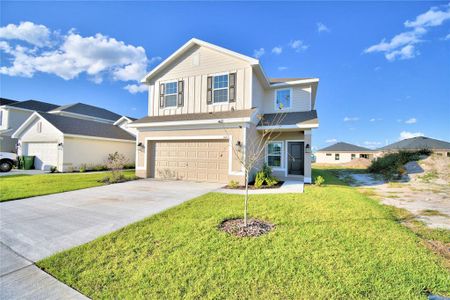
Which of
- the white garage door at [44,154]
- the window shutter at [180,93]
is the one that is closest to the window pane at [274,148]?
the window shutter at [180,93]

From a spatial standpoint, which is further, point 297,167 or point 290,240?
point 297,167

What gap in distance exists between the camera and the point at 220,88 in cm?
1164

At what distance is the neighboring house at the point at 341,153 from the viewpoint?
120ft

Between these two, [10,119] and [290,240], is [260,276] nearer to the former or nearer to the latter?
[290,240]

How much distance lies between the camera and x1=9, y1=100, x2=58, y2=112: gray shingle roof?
23797 millimetres

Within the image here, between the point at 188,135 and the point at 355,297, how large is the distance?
991 cm

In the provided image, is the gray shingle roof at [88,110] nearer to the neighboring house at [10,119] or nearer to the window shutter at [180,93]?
the neighboring house at [10,119]

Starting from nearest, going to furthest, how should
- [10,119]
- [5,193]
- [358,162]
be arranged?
[5,193] < [10,119] < [358,162]

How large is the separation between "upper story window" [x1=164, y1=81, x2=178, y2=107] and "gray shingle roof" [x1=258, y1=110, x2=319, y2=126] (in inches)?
232

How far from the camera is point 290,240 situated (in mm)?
3699

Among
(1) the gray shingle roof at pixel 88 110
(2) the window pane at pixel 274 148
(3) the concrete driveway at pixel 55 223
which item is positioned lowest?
(3) the concrete driveway at pixel 55 223

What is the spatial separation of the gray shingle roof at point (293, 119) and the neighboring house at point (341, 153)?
30394 millimetres

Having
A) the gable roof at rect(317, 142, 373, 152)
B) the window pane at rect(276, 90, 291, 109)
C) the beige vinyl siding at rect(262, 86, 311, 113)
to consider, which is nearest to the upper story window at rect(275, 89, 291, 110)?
the window pane at rect(276, 90, 291, 109)

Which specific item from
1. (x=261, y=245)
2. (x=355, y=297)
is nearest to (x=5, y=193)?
(x=261, y=245)
